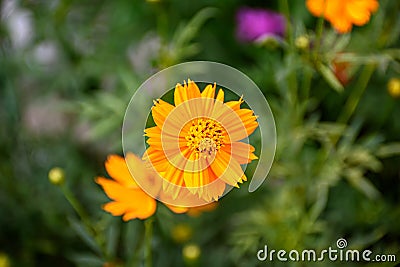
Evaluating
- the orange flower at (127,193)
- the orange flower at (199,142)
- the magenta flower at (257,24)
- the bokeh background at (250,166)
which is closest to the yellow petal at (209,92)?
the orange flower at (199,142)

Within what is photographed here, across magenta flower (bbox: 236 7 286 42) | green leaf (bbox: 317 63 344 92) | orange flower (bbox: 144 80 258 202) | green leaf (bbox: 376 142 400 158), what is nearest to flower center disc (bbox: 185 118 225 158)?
orange flower (bbox: 144 80 258 202)

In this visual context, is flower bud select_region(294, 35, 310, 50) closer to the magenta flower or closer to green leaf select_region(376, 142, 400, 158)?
green leaf select_region(376, 142, 400, 158)

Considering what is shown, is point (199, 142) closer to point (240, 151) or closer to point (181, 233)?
point (240, 151)

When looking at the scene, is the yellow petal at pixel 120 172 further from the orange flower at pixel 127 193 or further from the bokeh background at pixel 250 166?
the bokeh background at pixel 250 166

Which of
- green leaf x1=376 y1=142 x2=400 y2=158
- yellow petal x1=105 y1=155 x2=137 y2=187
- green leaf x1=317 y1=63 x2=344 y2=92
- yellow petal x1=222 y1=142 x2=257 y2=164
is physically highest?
green leaf x1=376 y1=142 x2=400 y2=158

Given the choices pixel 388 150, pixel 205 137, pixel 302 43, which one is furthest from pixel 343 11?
pixel 205 137

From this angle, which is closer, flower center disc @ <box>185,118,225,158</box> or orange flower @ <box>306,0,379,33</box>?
flower center disc @ <box>185,118,225,158</box>
